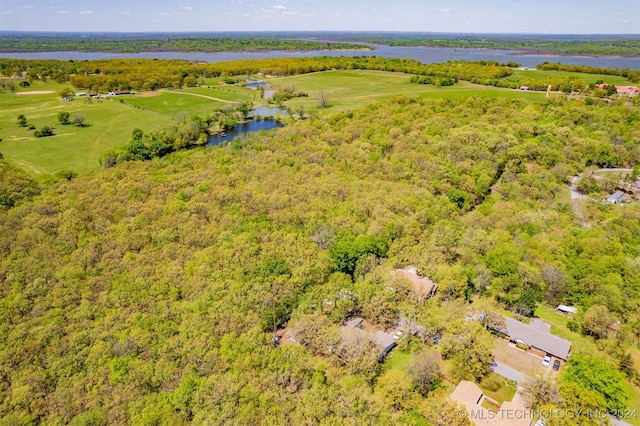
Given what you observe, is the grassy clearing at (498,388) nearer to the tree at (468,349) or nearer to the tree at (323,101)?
the tree at (468,349)

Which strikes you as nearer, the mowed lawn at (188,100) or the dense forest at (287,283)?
the dense forest at (287,283)

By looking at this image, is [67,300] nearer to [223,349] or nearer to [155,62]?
[223,349]

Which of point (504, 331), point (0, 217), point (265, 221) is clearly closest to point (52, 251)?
point (0, 217)

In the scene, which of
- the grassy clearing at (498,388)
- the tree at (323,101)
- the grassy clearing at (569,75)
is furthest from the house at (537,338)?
the grassy clearing at (569,75)

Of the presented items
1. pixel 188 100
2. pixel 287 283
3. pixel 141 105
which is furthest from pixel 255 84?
pixel 287 283

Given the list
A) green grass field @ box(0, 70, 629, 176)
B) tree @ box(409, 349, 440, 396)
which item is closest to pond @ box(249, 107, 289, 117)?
green grass field @ box(0, 70, 629, 176)

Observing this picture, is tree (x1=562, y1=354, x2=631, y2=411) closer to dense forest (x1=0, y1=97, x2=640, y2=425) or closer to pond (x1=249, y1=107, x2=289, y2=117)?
dense forest (x1=0, y1=97, x2=640, y2=425)
